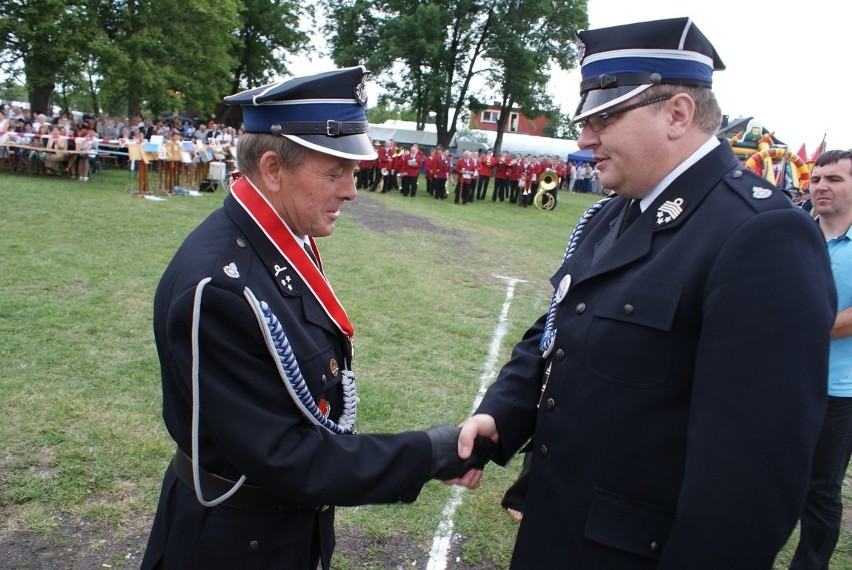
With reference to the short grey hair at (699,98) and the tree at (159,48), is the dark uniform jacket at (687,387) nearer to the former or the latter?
the short grey hair at (699,98)

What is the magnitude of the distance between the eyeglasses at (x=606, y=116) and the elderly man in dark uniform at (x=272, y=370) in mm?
693

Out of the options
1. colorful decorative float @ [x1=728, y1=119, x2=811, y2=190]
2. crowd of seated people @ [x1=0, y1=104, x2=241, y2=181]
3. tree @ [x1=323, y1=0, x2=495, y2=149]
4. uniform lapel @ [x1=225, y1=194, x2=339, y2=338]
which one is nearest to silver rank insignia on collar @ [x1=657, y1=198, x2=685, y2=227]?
uniform lapel @ [x1=225, y1=194, x2=339, y2=338]

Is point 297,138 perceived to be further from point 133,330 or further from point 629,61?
point 133,330

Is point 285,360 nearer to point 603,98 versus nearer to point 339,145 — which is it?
point 339,145

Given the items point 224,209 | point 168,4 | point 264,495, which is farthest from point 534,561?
point 168,4

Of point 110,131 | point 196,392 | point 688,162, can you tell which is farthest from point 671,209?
point 110,131

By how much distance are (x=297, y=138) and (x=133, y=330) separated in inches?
199

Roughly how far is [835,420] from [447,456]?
2335 mm

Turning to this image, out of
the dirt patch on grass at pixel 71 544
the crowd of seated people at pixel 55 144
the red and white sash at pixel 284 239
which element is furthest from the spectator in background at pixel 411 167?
the red and white sash at pixel 284 239

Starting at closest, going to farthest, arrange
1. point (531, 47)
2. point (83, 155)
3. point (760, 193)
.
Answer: point (760, 193)
point (83, 155)
point (531, 47)

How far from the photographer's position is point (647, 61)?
5.69ft

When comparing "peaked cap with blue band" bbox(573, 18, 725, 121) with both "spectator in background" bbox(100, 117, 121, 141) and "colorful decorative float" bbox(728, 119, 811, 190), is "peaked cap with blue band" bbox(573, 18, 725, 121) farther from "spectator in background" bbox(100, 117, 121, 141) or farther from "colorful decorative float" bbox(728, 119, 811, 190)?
"spectator in background" bbox(100, 117, 121, 141)

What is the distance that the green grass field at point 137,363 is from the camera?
139 inches

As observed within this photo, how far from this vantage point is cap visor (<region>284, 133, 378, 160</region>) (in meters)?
1.91
